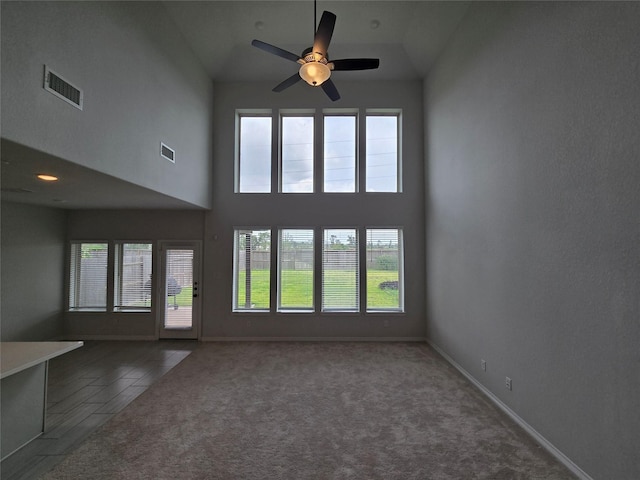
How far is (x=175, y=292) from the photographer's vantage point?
18.5ft

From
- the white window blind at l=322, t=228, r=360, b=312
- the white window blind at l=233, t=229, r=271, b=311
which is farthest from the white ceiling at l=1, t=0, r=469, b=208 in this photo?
the white window blind at l=322, t=228, r=360, b=312

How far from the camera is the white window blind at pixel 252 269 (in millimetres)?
5680

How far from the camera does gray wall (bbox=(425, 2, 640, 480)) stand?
184cm

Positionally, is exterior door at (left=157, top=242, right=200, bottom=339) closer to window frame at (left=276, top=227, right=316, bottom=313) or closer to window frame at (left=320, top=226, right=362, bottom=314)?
window frame at (left=276, top=227, right=316, bottom=313)

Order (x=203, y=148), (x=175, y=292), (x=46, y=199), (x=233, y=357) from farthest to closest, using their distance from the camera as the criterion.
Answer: (x=175, y=292) < (x=203, y=148) < (x=233, y=357) < (x=46, y=199)

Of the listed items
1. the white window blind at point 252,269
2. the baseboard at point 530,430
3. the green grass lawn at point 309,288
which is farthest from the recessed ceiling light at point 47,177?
the baseboard at point 530,430

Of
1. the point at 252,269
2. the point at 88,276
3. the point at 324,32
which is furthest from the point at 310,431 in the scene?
the point at 88,276

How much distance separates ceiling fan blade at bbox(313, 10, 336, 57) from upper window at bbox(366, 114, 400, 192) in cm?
315

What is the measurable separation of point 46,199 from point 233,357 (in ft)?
12.3

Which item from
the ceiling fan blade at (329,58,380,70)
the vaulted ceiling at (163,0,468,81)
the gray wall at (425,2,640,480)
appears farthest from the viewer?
the vaulted ceiling at (163,0,468,81)

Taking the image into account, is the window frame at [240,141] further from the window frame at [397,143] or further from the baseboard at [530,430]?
the baseboard at [530,430]

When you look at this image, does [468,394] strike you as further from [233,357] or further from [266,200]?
[266,200]

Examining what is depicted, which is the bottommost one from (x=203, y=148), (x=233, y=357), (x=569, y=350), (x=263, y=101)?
(x=233, y=357)

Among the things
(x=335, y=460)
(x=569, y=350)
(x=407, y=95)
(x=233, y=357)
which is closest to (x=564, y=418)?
(x=569, y=350)
